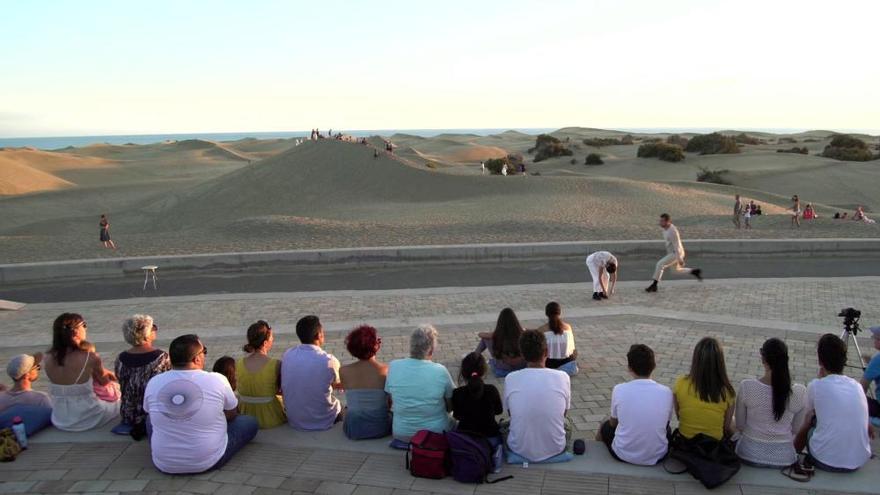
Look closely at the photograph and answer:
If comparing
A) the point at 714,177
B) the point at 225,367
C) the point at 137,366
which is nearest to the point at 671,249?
the point at 225,367

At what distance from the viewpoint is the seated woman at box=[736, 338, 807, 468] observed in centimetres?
489

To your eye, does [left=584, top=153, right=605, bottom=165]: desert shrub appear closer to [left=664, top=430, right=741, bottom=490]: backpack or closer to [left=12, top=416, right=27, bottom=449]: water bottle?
[left=664, top=430, right=741, bottom=490]: backpack

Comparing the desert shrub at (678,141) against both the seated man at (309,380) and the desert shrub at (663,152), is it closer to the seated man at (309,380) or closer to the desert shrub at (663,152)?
the desert shrub at (663,152)

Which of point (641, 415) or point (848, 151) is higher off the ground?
point (848, 151)

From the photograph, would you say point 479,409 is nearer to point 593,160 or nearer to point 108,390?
point 108,390

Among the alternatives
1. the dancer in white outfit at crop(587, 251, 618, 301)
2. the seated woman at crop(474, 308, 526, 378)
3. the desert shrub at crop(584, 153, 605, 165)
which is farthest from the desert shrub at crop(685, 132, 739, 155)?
the seated woman at crop(474, 308, 526, 378)

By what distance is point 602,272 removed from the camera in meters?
11.7

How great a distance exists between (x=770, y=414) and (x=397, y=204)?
2414 centimetres

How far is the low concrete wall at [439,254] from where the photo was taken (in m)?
14.7

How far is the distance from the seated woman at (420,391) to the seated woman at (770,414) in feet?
7.33

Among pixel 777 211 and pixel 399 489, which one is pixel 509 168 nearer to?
pixel 777 211

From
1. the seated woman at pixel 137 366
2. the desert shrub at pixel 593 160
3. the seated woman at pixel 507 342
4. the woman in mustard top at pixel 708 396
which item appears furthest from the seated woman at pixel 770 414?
the desert shrub at pixel 593 160

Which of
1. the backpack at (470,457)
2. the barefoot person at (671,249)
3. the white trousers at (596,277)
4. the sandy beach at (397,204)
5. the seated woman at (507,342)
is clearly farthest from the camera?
the sandy beach at (397,204)

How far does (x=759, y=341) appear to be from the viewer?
9.05 m
